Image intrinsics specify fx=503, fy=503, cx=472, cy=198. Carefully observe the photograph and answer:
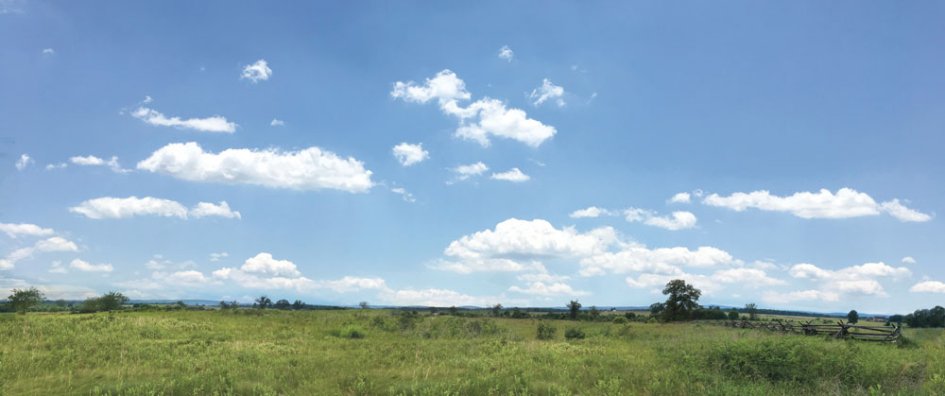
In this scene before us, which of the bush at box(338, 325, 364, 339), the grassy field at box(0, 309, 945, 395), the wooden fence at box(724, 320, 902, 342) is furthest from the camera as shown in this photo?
the bush at box(338, 325, 364, 339)

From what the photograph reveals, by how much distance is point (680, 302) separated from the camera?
87938 mm

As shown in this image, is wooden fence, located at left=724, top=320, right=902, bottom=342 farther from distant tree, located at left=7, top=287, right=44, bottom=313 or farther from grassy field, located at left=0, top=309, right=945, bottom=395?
distant tree, located at left=7, top=287, right=44, bottom=313

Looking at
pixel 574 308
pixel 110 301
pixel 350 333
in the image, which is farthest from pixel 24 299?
pixel 574 308

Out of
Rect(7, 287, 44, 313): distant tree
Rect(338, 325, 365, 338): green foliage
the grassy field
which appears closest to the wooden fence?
the grassy field

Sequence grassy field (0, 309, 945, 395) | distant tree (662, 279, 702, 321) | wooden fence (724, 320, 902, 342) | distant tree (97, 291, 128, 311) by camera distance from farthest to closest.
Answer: distant tree (662, 279, 702, 321) → distant tree (97, 291, 128, 311) → wooden fence (724, 320, 902, 342) → grassy field (0, 309, 945, 395)

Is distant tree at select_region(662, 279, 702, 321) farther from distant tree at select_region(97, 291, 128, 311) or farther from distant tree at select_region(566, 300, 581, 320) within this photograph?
distant tree at select_region(97, 291, 128, 311)

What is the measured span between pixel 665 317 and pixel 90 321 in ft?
265

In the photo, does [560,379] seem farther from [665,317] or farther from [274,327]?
[665,317]

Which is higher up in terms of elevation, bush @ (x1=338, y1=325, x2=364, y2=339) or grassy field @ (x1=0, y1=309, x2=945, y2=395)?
grassy field @ (x1=0, y1=309, x2=945, y2=395)

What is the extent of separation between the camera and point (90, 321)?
3102 centimetres

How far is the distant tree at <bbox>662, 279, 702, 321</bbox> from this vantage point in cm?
8718

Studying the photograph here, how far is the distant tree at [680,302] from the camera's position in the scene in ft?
286

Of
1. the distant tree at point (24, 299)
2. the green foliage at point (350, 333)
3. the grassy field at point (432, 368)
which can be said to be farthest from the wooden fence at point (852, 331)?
the distant tree at point (24, 299)

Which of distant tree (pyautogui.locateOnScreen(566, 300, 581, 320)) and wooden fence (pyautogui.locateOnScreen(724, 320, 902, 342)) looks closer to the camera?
wooden fence (pyautogui.locateOnScreen(724, 320, 902, 342))
